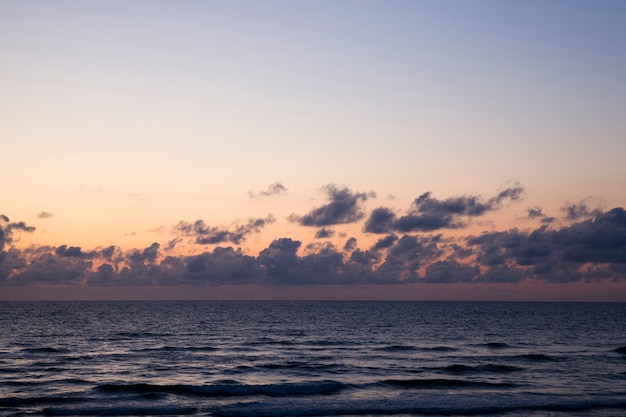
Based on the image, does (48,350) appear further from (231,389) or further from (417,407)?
(417,407)

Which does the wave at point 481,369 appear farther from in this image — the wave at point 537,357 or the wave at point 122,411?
the wave at point 122,411

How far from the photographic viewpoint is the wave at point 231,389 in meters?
43.6

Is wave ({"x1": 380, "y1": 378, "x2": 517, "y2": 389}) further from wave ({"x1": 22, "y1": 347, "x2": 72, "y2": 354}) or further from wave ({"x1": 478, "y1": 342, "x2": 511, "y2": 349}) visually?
wave ({"x1": 22, "y1": 347, "x2": 72, "y2": 354})

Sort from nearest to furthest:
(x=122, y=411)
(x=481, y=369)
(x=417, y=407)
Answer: (x=122, y=411) → (x=417, y=407) → (x=481, y=369)

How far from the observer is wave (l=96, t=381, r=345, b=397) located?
43625 mm

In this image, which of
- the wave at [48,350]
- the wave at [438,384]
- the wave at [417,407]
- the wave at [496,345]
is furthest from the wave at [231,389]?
the wave at [496,345]

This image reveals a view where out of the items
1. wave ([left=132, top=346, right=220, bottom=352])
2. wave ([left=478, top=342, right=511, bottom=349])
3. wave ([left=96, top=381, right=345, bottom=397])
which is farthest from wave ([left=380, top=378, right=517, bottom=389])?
wave ([left=132, top=346, right=220, bottom=352])

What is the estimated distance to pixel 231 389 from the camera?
44.8m

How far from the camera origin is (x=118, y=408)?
38156 mm

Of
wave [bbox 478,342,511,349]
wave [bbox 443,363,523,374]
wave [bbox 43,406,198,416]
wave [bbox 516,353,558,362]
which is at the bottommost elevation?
wave [bbox 478,342,511,349]

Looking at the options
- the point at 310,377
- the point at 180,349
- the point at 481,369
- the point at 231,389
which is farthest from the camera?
the point at 180,349

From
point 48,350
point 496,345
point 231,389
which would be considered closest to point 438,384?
point 231,389

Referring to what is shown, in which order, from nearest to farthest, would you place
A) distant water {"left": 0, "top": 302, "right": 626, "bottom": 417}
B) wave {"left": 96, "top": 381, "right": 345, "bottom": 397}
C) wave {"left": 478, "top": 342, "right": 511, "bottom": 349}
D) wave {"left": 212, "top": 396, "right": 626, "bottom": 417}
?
wave {"left": 212, "top": 396, "right": 626, "bottom": 417}
distant water {"left": 0, "top": 302, "right": 626, "bottom": 417}
wave {"left": 96, "top": 381, "right": 345, "bottom": 397}
wave {"left": 478, "top": 342, "right": 511, "bottom": 349}

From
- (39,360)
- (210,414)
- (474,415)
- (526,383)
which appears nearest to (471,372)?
(526,383)
